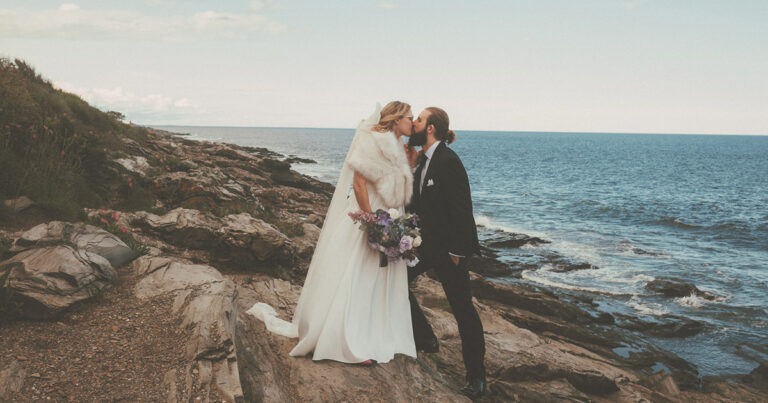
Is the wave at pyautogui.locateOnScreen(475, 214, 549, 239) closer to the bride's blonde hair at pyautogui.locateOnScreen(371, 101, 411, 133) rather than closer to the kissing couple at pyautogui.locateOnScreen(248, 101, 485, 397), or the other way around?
the kissing couple at pyautogui.locateOnScreen(248, 101, 485, 397)

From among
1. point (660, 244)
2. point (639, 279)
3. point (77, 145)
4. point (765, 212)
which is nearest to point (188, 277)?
point (77, 145)

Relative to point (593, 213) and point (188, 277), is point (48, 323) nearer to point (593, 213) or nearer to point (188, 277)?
point (188, 277)

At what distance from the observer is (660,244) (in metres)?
24.2

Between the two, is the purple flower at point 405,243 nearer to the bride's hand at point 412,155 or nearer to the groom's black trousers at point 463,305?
the groom's black trousers at point 463,305

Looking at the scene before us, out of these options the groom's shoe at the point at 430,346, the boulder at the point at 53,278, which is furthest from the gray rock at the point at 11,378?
the groom's shoe at the point at 430,346

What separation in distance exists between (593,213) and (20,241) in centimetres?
3467

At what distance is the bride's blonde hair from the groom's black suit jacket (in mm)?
564

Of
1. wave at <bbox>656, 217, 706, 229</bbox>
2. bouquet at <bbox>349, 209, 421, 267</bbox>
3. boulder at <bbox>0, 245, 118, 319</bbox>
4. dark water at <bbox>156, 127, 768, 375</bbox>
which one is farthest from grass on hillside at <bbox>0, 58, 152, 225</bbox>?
wave at <bbox>656, 217, 706, 229</bbox>

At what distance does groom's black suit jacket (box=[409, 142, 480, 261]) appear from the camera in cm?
490

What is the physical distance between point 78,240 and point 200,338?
8.08ft

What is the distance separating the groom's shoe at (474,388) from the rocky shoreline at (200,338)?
5.4 inches

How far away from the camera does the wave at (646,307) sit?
14.4 metres

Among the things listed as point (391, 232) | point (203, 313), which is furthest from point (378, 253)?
point (203, 313)

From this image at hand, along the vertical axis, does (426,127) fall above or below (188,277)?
above
